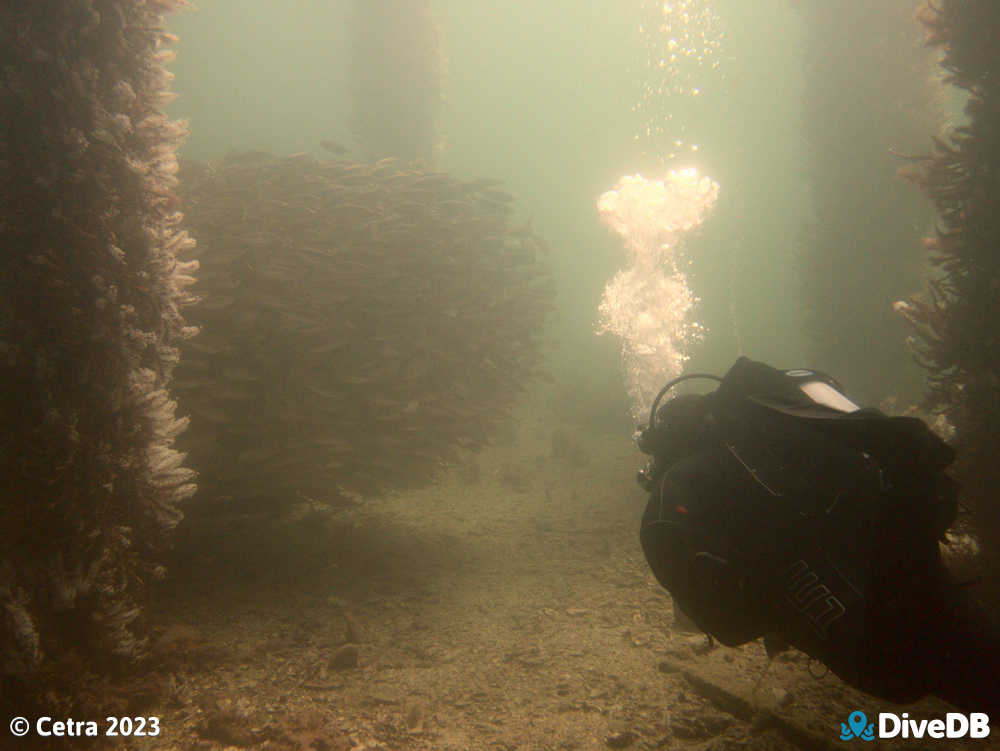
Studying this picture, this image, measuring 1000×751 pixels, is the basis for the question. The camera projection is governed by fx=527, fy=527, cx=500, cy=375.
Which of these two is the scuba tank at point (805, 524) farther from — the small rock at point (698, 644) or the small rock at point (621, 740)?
the small rock at point (698, 644)

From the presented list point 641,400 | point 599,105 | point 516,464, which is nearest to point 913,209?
point 641,400

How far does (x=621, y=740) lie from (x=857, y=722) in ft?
3.93

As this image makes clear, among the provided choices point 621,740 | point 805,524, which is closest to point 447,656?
point 621,740

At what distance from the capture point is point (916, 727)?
2.59 metres

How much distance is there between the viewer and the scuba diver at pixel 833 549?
188cm

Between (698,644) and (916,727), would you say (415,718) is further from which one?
(916,727)

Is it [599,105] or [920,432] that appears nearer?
[920,432]

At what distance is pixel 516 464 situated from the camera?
980 cm

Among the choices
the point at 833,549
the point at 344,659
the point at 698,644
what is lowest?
the point at 698,644

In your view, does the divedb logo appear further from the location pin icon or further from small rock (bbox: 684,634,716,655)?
small rock (bbox: 684,634,716,655)

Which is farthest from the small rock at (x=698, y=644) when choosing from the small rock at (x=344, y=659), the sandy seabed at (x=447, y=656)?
the small rock at (x=344, y=659)

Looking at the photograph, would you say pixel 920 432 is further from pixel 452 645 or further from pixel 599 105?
pixel 599 105

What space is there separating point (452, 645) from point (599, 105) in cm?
6915

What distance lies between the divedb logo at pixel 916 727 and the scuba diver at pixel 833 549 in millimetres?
716
